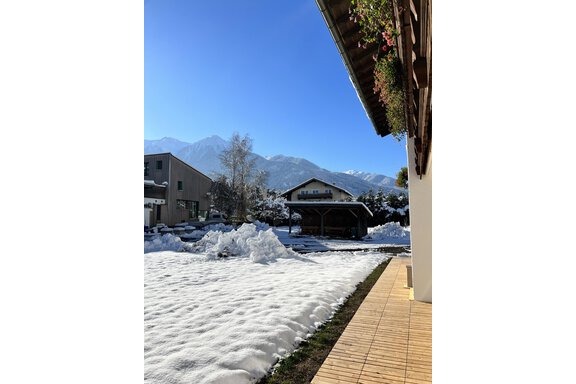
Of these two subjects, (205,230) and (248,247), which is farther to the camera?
(205,230)

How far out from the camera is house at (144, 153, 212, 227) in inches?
752

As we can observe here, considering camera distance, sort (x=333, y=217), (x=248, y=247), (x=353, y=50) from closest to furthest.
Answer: (x=353, y=50) < (x=248, y=247) < (x=333, y=217)

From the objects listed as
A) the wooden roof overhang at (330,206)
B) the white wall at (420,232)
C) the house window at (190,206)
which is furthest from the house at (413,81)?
the house window at (190,206)

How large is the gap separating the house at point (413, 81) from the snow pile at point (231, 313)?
1722 millimetres

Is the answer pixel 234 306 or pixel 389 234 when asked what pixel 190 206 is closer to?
pixel 389 234

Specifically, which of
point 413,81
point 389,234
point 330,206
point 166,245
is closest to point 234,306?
point 413,81

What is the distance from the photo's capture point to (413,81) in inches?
78.2

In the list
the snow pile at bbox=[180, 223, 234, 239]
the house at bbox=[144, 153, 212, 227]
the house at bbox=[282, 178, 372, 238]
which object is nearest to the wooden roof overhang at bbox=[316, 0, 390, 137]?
the house at bbox=[282, 178, 372, 238]

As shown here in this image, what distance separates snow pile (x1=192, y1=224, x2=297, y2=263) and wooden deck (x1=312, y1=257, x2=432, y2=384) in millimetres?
4913

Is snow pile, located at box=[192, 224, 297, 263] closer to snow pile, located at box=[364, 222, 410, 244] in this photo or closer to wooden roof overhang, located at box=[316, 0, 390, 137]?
wooden roof overhang, located at box=[316, 0, 390, 137]

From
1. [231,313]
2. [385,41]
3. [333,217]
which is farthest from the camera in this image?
[333,217]

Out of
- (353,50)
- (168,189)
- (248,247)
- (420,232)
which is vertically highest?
(353,50)

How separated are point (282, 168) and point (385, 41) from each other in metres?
107
